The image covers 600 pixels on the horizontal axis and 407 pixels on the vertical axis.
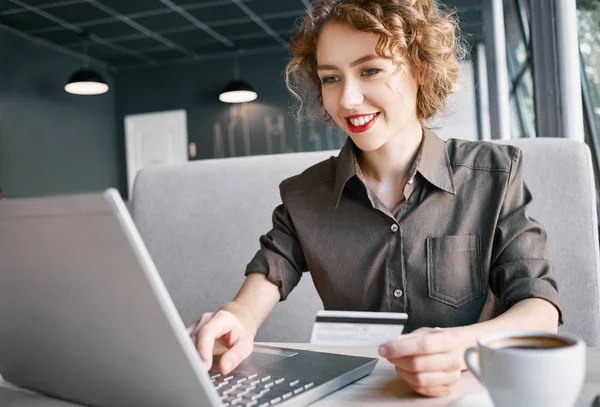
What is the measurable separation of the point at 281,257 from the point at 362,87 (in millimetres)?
364

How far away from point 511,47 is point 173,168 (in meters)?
3.38

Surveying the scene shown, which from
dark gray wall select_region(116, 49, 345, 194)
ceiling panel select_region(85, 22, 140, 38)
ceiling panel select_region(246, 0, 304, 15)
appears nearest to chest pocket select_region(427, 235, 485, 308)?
ceiling panel select_region(246, 0, 304, 15)

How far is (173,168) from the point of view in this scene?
5.42ft

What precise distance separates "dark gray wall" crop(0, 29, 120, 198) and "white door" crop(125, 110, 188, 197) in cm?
27

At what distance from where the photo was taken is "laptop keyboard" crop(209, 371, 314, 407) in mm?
594

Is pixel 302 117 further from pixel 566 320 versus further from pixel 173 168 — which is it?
pixel 566 320

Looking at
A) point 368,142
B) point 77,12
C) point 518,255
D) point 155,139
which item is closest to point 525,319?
point 518,255

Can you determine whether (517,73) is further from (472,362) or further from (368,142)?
(472,362)

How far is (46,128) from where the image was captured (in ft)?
22.4

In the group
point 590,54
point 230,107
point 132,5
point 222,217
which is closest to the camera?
point 222,217

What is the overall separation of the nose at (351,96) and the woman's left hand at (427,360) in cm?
52

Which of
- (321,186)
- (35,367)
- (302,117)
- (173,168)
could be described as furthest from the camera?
(173,168)

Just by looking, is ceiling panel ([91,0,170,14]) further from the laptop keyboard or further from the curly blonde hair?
the laptop keyboard

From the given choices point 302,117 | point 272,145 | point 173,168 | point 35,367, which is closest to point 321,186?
point 302,117
